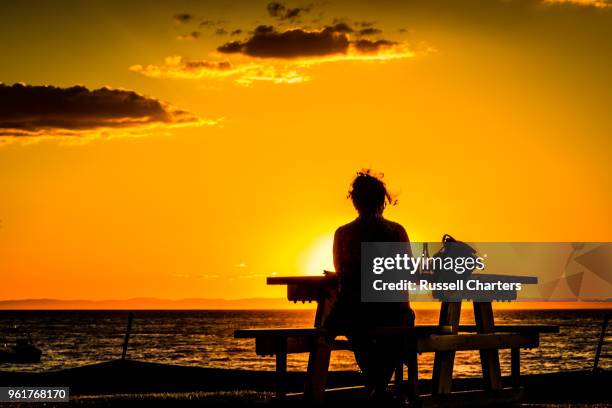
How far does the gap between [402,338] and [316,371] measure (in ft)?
3.90

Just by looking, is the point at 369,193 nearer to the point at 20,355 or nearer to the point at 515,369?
the point at 515,369

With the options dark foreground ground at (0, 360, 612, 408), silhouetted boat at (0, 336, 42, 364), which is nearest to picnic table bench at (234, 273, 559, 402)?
dark foreground ground at (0, 360, 612, 408)

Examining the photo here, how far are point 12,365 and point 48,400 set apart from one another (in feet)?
160

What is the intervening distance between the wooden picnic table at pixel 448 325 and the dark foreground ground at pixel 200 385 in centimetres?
91

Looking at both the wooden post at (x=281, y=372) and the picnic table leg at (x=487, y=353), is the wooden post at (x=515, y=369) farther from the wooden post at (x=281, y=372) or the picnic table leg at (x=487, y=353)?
the wooden post at (x=281, y=372)

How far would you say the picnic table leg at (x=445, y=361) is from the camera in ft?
35.8

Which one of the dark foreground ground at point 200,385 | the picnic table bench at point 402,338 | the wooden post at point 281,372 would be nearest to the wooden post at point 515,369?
the picnic table bench at point 402,338

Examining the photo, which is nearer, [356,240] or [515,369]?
[356,240]

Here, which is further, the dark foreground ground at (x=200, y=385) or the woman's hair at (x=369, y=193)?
the dark foreground ground at (x=200, y=385)

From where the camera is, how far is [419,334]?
1002 centimetres

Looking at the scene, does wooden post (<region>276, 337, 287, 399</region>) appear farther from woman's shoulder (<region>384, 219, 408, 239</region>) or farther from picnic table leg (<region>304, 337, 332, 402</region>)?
woman's shoulder (<region>384, 219, 408, 239</region>)

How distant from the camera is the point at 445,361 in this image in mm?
10961

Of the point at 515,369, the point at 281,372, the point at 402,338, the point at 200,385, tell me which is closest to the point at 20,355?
the point at 200,385

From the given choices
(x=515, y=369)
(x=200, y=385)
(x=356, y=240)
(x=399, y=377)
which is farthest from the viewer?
(x=200, y=385)
